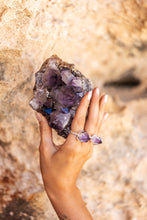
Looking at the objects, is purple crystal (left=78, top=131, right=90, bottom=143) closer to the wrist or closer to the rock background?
the wrist

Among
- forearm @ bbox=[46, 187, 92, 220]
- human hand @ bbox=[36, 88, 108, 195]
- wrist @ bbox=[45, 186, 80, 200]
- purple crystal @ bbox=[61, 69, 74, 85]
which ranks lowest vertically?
forearm @ bbox=[46, 187, 92, 220]

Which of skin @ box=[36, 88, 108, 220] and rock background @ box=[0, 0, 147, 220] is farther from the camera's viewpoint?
rock background @ box=[0, 0, 147, 220]

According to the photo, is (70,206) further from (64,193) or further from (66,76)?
(66,76)

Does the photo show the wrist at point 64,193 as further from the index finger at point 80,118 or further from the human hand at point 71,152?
the index finger at point 80,118

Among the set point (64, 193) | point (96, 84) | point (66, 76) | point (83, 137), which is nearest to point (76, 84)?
point (66, 76)

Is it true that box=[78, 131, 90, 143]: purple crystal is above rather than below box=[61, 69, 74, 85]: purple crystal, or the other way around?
below

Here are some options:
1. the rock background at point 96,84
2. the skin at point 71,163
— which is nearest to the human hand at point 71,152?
the skin at point 71,163

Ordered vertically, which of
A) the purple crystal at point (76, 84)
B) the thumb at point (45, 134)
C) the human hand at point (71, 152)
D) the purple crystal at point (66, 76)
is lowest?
the human hand at point (71, 152)

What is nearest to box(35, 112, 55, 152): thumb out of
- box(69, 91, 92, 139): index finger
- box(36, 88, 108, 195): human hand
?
box(36, 88, 108, 195): human hand
